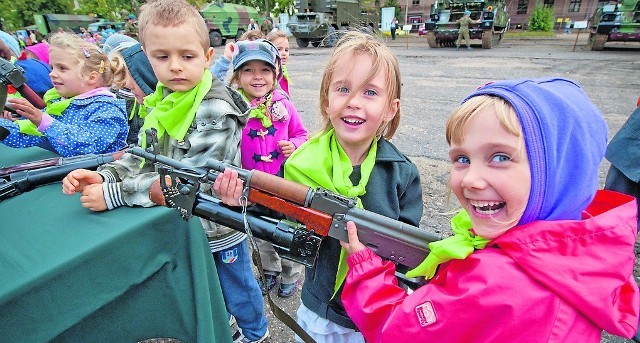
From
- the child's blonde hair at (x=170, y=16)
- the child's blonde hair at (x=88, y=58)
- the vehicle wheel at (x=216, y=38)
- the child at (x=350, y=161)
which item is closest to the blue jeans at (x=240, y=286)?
the child at (x=350, y=161)

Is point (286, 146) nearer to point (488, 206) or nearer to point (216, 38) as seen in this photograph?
point (488, 206)

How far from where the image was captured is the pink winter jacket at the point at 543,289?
34.3 inches

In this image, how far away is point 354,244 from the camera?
128 cm

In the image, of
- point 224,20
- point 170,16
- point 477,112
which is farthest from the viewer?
point 224,20

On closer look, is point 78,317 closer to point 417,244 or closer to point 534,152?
point 417,244

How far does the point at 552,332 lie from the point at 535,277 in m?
0.13

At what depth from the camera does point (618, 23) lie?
1382 centimetres

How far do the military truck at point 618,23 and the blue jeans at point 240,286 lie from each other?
17632mm

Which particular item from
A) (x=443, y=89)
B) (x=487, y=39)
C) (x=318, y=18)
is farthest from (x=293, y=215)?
(x=318, y=18)

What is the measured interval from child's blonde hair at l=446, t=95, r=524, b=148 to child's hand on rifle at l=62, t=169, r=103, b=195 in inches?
59.7

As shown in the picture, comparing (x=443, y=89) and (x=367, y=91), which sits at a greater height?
(x=367, y=91)

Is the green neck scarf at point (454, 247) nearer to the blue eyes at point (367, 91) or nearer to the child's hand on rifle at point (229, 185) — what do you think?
the blue eyes at point (367, 91)

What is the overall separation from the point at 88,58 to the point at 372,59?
193 centimetres

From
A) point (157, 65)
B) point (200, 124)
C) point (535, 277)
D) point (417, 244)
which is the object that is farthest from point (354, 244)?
point (157, 65)
